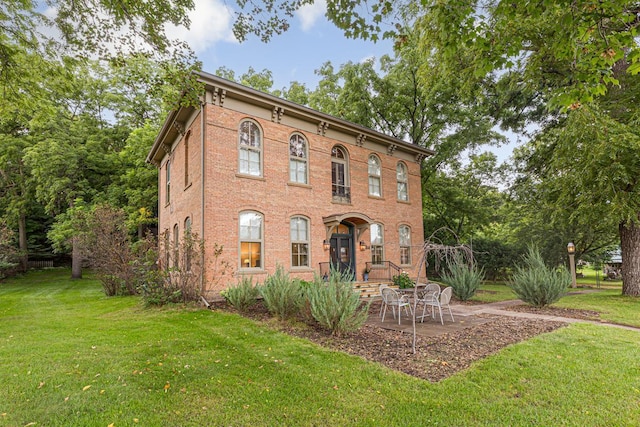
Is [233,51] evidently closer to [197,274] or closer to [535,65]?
[197,274]

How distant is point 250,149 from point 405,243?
9.31 m

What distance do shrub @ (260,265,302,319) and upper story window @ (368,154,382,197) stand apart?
28.9 ft

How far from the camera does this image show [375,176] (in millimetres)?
16516

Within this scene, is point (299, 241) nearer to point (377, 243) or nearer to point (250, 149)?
point (250, 149)

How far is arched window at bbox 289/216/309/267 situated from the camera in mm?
13117

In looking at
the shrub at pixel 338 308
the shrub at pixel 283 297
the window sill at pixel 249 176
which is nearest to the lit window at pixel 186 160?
the window sill at pixel 249 176

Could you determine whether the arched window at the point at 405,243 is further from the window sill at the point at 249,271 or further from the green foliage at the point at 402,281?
the window sill at the point at 249,271

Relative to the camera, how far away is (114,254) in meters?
13.0

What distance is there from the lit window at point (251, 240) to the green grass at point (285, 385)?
512 centimetres

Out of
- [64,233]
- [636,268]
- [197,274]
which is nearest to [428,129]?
[636,268]

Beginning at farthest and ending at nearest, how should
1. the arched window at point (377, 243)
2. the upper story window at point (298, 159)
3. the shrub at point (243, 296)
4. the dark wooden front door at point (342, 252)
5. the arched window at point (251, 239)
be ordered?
the arched window at point (377, 243) < the dark wooden front door at point (342, 252) < the upper story window at point (298, 159) < the arched window at point (251, 239) < the shrub at point (243, 296)

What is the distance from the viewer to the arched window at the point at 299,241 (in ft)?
43.0

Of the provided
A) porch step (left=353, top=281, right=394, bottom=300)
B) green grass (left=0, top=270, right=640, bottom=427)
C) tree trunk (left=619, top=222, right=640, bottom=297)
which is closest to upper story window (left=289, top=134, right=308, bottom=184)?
porch step (left=353, top=281, right=394, bottom=300)

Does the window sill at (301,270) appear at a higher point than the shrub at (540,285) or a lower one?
higher
